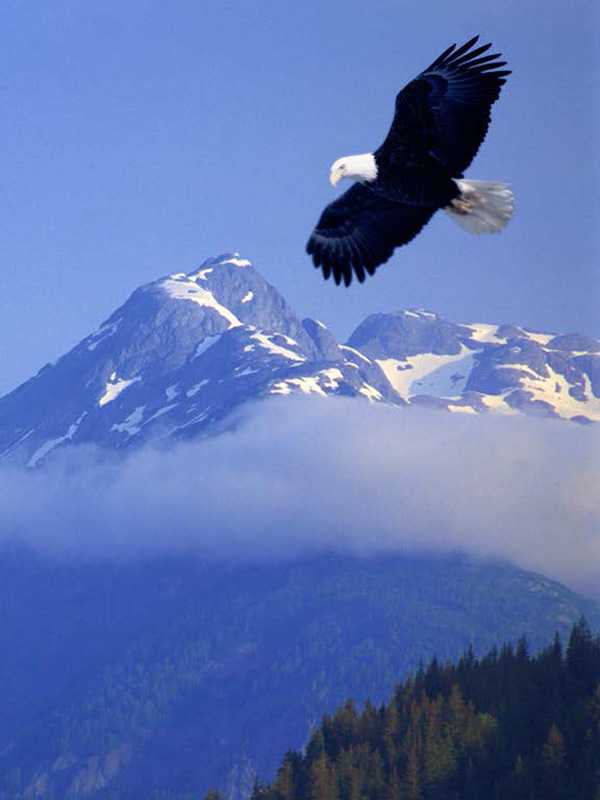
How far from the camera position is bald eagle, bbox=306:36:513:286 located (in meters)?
18.5

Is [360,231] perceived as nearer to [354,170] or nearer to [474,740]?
[354,170]

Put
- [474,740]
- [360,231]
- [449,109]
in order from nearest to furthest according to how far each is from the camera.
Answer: [449,109] → [360,231] → [474,740]

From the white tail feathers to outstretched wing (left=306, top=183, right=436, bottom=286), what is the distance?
0.39m

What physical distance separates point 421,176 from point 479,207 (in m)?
0.87

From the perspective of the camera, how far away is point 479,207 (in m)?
19.8

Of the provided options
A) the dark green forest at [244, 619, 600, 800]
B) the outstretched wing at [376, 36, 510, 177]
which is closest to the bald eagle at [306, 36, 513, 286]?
the outstretched wing at [376, 36, 510, 177]

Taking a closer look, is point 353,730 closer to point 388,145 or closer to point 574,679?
point 574,679

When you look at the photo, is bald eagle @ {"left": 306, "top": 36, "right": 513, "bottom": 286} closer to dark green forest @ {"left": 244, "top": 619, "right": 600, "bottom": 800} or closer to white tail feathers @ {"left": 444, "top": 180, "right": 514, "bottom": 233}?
white tail feathers @ {"left": 444, "top": 180, "right": 514, "bottom": 233}

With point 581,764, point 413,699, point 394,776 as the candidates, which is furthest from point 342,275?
point 413,699

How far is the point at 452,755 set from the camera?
489 ft

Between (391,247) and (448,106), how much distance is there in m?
2.28

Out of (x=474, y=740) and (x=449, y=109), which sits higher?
(x=449, y=109)

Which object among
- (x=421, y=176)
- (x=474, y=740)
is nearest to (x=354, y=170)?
(x=421, y=176)

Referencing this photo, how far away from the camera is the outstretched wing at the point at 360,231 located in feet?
67.1
